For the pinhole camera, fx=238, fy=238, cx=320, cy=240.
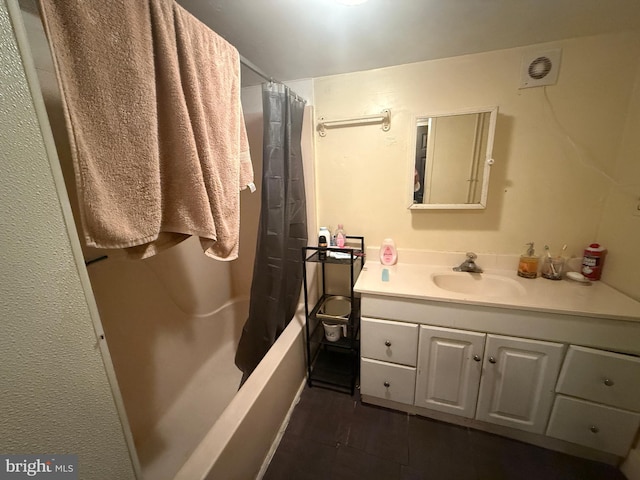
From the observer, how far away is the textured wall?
0.32 metres

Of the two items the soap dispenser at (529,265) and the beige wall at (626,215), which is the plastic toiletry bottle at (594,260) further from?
the soap dispenser at (529,265)

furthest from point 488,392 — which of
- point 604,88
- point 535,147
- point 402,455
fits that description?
point 604,88

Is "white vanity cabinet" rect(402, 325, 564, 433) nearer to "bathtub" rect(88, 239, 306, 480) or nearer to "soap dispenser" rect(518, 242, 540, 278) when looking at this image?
"soap dispenser" rect(518, 242, 540, 278)

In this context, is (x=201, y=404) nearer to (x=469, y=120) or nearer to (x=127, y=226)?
(x=127, y=226)

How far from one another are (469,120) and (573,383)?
1.26 m

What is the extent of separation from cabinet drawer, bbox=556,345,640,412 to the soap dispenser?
15.1 inches

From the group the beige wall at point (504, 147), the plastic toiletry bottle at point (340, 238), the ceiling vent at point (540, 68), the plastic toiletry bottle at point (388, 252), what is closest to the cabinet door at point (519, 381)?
the beige wall at point (504, 147)

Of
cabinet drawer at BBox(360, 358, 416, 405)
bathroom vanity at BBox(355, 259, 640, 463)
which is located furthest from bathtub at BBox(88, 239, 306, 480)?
bathroom vanity at BBox(355, 259, 640, 463)

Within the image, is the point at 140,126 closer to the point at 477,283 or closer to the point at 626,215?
the point at 477,283

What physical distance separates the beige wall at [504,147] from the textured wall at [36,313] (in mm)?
1301

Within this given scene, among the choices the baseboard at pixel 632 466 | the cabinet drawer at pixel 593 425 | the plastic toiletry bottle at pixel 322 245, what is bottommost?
the baseboard at pixel 632 466

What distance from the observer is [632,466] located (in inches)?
38.6

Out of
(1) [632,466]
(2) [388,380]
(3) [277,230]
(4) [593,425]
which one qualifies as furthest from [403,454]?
(3) [277,230]

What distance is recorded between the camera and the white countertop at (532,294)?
0.94m
